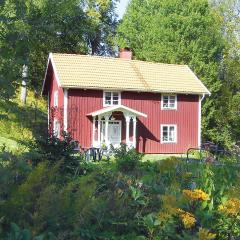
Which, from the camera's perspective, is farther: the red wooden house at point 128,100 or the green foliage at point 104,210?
the red wooden house at point 128,100

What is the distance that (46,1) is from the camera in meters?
37.2

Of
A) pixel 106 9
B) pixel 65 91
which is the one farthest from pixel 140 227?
pixel 106 9

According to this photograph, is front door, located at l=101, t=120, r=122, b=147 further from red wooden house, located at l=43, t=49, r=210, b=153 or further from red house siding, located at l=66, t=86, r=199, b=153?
red house siding, located at l=66, t=86, r=199, b=153

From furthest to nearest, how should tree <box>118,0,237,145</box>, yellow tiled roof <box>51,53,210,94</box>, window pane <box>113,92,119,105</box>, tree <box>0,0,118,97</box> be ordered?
tree <box>118,0,237,145</box>, tree <box>0,0,118,97</box>, window pane <box>113,92,119,105</box>, yellow tiled roof <box>51,53,210,94</box>

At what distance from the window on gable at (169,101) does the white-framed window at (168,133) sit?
4.15ft

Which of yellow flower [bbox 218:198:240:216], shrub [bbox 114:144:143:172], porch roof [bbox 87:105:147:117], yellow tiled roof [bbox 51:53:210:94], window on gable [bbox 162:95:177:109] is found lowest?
yellow flower [bbox 218:198:240:216]

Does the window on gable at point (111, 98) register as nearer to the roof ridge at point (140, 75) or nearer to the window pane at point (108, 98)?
the window pane at point (108, 98)

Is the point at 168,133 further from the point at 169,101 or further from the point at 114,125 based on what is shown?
the point at 114,125

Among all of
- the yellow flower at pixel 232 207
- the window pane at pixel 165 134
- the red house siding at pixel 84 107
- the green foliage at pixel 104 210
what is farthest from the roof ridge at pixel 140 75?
the yellow flower at pixel 232 207

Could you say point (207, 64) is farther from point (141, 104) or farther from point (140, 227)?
point (140, 227)

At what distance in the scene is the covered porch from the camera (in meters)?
28.7

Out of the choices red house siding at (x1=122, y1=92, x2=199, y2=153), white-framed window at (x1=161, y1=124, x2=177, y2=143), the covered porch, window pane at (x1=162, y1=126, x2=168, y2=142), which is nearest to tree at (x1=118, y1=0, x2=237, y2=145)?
red house siding at (x1=122, y1=92, x2=199, y2=153)

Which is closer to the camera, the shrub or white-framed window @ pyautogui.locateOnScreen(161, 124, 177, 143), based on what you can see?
the shrub

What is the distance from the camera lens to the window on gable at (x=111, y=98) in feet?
97.0
